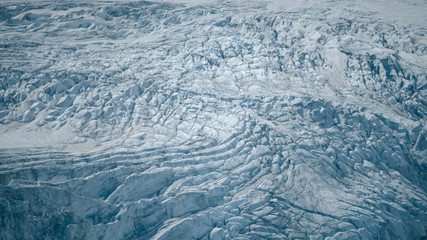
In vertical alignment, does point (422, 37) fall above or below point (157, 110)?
above

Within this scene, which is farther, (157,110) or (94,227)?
(157,110)

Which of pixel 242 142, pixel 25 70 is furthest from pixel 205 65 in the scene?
pixel 25 70

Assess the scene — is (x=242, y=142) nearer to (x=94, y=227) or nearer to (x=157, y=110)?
(x=157, y=110)

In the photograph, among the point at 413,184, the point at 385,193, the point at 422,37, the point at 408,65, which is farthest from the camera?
the point at 422,37

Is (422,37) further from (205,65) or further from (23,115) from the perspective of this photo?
(23,115)

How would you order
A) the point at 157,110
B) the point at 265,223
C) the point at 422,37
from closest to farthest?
the point at 265,223
the point at 157,110
the point at 422,37

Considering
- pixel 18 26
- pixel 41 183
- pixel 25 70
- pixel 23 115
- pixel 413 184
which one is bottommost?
pixel 413 184
